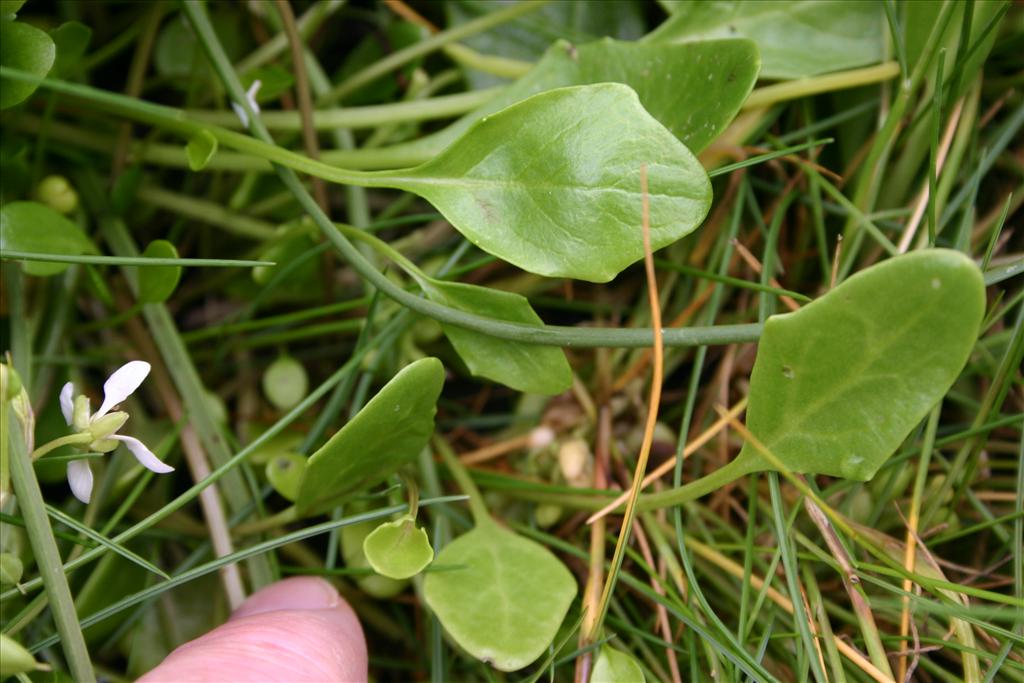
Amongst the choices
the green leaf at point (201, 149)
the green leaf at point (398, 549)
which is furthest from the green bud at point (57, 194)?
the green leaf at point (398, 549)

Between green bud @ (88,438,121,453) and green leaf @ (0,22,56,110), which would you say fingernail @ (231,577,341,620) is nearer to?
green bud @ (88,438,121,453)

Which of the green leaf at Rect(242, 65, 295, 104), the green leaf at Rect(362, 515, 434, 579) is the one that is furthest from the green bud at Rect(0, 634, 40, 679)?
the green leaf at Rect(242, 65, 295, 104)

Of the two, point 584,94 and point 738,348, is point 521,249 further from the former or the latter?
point 738,348

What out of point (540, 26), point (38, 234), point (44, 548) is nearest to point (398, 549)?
point (44, 548)

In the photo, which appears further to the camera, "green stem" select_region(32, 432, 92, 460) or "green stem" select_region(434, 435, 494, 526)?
"green stem" select_region(434, 435, 494, 526)

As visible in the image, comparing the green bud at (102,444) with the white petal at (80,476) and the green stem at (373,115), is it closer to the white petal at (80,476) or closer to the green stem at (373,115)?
the white petal at (80,476)

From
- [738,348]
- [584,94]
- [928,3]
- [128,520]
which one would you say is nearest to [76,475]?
[128,520]

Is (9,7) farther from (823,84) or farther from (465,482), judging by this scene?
(823,84)
